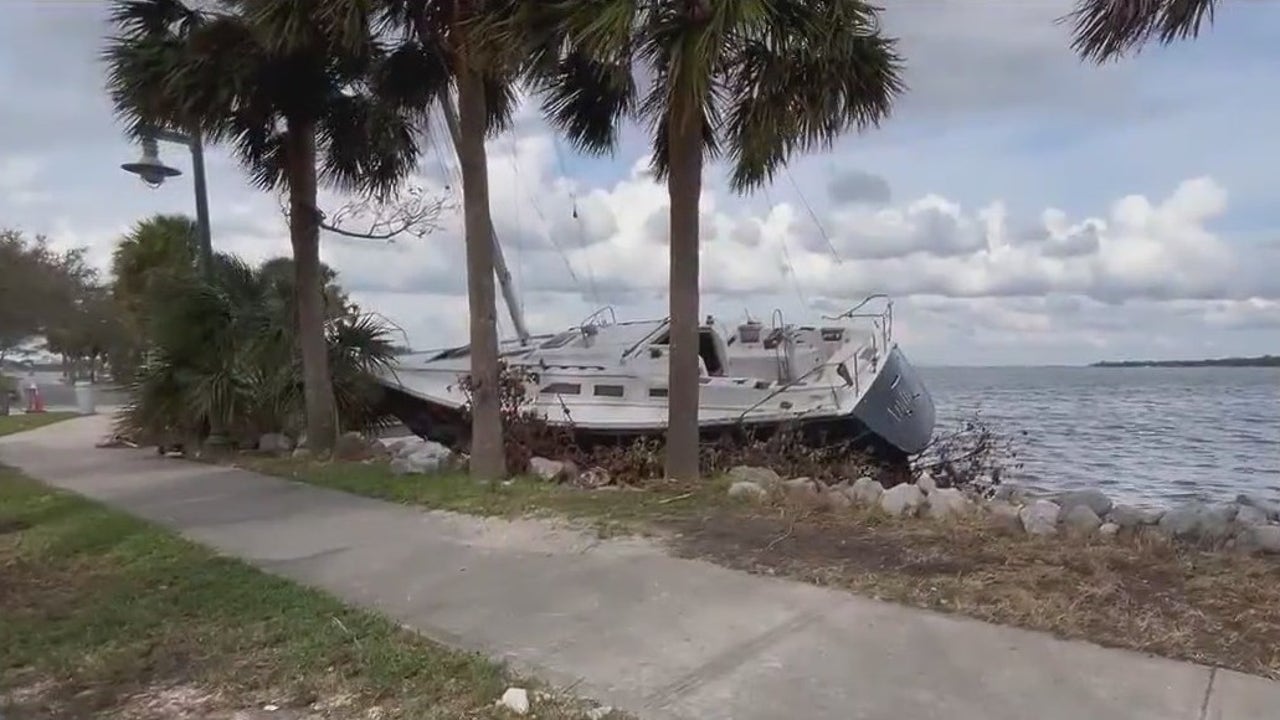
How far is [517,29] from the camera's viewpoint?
9.27m

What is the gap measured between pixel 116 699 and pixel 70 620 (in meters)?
1.61

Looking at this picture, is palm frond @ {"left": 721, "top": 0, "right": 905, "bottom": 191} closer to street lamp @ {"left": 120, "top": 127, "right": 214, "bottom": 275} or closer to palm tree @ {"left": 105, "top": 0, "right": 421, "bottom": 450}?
palm tree @ {"left": 105, "top": 0, "right": 421, "bottom": 450}

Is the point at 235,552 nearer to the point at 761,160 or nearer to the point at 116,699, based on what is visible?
the point at 116,699

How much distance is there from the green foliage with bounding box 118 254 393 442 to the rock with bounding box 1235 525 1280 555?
10.9 metres

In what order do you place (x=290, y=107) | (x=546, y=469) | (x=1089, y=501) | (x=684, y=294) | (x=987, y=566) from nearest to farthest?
(x=987, y=566), (x=1089, y=501), (x=684, y=294), (x=546, y=469), (x=290, y=107)

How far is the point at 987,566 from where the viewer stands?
20.5 feet

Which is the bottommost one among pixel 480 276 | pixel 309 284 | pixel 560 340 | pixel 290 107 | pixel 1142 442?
pixel 1142 442

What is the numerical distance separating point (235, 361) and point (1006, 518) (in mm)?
10525

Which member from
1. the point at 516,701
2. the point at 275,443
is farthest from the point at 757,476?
the point at 275,443

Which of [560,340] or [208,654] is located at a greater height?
[560,340]

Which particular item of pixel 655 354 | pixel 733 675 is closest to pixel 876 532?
pixel 733 675

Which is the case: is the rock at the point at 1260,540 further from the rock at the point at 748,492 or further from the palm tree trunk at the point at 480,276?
the palm tree trunk at the point at 480,276

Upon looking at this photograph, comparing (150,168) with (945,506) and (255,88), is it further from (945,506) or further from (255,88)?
(945,506)

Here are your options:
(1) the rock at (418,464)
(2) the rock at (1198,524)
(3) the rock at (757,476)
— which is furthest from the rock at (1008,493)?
(1) the rock at (418,464)
